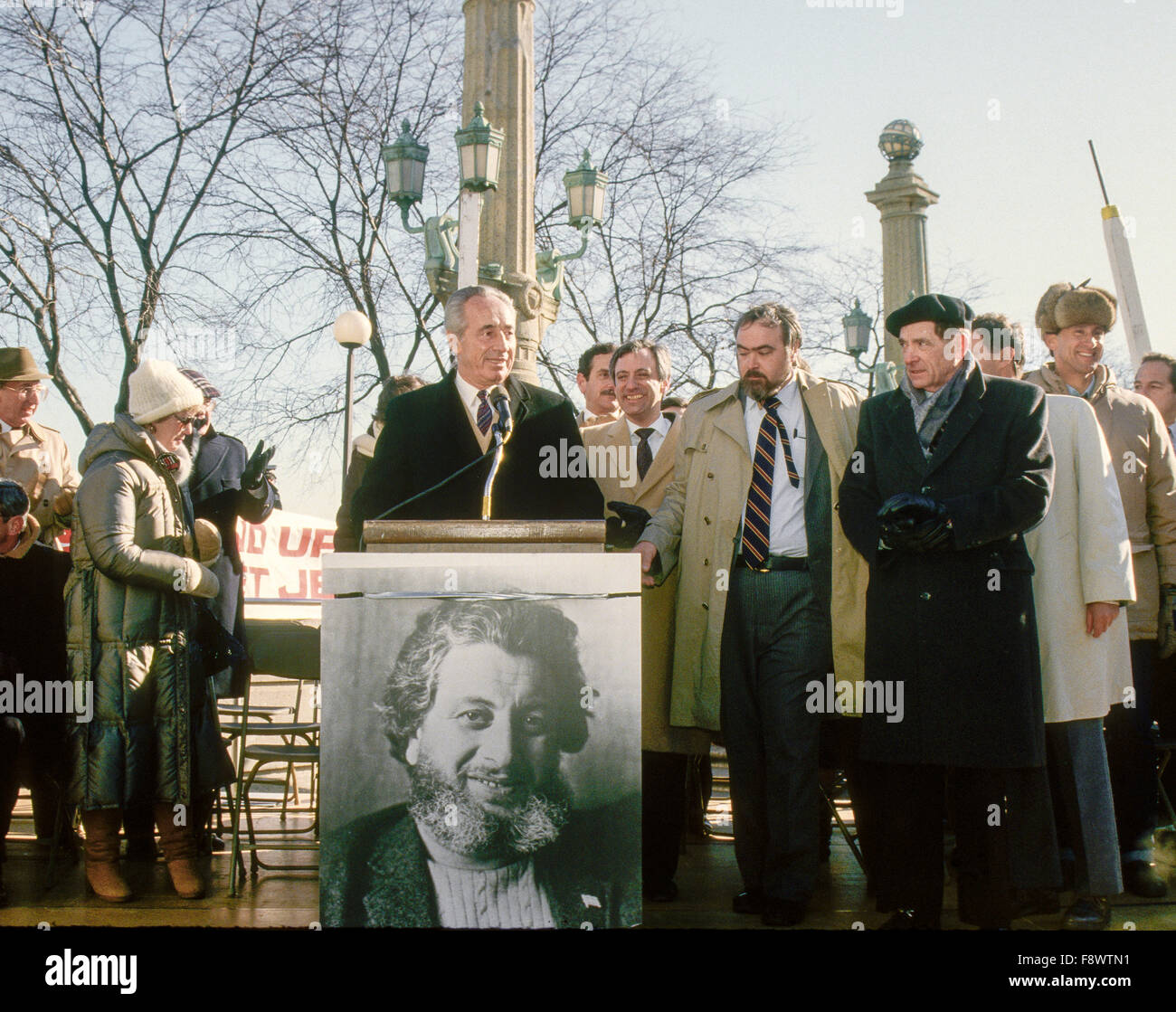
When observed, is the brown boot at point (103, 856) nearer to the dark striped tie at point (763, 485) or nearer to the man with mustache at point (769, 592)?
the man with mustache at point (769, 592)

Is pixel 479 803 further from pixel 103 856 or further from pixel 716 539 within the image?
pixel 103 856

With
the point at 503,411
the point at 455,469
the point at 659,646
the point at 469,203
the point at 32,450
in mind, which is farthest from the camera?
the point at 469,203

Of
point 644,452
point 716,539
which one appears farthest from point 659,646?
point 644,452

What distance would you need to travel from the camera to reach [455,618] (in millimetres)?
2867

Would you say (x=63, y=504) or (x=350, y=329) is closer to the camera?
(x=63, y=504)

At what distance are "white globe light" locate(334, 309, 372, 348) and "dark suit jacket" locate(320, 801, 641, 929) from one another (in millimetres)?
10899

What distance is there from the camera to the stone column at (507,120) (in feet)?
39.9

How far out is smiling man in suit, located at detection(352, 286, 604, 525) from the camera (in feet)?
12.1

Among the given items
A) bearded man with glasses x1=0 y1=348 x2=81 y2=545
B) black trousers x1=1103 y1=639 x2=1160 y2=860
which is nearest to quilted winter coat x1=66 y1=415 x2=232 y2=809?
bearded man with glasses x1=0 y1=348 x2=81 y2=545

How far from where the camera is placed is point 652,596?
4.82 meters

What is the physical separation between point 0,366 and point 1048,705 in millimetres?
4583

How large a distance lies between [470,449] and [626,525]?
0.82 metres

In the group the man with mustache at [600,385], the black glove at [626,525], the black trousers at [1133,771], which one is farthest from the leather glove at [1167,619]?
the man with mustache at [600,385]
